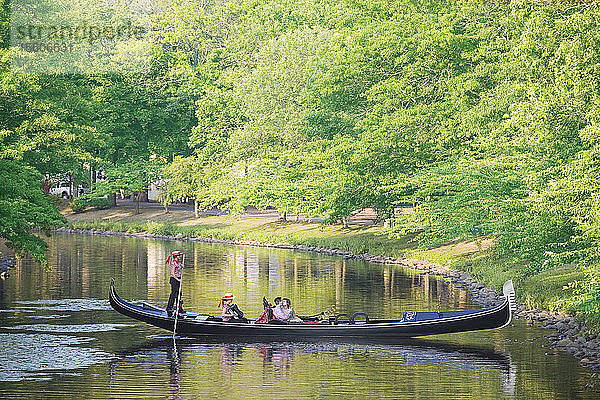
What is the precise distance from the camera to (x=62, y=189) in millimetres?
93062

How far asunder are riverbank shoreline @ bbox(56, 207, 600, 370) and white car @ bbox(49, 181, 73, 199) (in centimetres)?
773

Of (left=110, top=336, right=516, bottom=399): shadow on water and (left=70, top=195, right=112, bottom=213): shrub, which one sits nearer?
(left=110, top=336, right=516, bottom=399): shadow on water

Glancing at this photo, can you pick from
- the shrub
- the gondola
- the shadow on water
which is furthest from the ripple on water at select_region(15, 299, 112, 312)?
the shrub

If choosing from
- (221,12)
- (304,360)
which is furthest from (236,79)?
(304,360)

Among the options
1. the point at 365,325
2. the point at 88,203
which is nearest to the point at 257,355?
the point at 365,325

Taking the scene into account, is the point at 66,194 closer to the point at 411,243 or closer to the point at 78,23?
the point at 78,23

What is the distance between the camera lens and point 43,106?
4103 centimetres

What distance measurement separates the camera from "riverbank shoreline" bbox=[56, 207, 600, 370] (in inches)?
1150

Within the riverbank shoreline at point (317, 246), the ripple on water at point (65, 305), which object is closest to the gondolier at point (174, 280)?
the ripple on water at point (65, 305)

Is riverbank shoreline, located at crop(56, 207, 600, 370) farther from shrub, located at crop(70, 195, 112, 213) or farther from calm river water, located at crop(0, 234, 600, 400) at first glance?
shrub, located at crop(70, 195, 112, 213)

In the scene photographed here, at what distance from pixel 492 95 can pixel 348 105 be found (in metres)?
12.3

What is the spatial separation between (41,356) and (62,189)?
67.7m

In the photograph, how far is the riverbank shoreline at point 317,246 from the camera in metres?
29.2

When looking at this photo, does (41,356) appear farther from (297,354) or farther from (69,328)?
(297,354)
